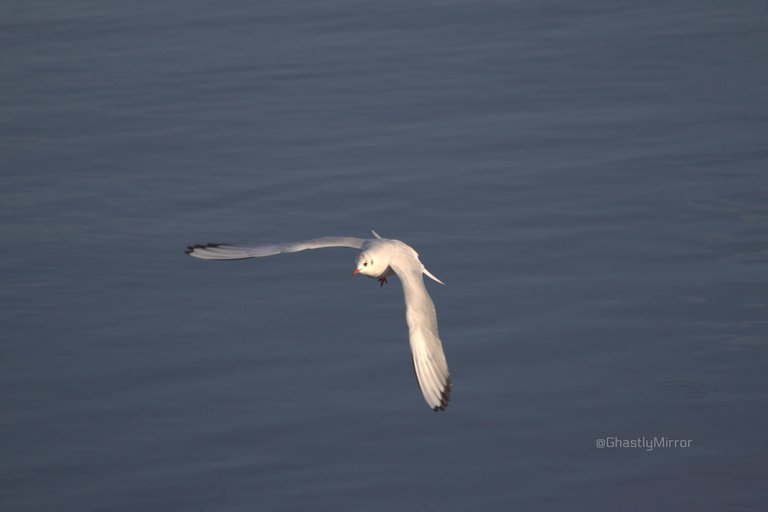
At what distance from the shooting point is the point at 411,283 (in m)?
10.5

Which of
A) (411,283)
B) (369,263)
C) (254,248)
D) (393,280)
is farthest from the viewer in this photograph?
(393,280)

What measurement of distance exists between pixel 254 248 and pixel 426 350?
268 cm

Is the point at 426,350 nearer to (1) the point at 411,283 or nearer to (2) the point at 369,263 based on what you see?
(1) the point at 411,283

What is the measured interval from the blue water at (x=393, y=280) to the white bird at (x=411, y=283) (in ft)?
3.98

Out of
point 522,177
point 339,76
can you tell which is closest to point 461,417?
point 522,177

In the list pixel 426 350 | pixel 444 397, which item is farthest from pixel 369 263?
pixel 444 397

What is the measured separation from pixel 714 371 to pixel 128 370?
5788 mm

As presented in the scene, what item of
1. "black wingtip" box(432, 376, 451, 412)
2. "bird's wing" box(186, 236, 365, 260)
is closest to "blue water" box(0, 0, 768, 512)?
"bird's wing" box(186, 236, 365, 260)

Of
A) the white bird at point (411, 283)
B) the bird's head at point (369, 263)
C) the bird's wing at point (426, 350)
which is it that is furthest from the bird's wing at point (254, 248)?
the bird's wing at point (426, 350)

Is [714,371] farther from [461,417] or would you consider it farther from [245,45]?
[245,45]

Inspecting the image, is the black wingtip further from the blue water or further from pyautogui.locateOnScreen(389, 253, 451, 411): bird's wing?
the blue water

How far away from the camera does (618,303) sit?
502 inches

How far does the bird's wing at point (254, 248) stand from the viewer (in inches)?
448

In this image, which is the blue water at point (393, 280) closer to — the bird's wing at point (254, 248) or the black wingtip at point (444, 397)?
the bird's wing at point (254, 248)
